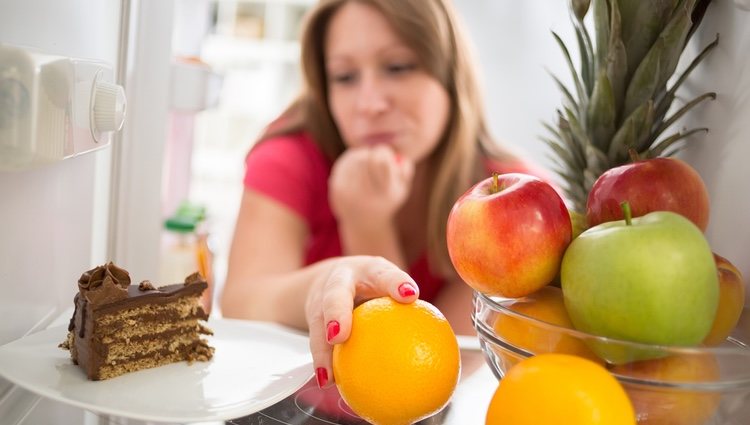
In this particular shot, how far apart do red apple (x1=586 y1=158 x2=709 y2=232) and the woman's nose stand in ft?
2.98

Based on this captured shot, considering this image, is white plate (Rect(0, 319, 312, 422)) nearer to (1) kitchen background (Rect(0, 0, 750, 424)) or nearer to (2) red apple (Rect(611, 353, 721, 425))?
(1) kitchen background (Rect(0, 0, 750, 424))

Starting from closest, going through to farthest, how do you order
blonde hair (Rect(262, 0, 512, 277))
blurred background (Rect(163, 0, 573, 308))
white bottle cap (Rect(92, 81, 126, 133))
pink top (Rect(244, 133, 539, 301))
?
1. white bottle cap (Rect(92, 81, 126, 133))
2. blonde hair (Rect(262, 0, 512, 277))
3. pink top (Rect(244, 133, 539, 301))
4. blurred background (Rect(163, 0, 573, 308))

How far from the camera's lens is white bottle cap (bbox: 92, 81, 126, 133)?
695 mm

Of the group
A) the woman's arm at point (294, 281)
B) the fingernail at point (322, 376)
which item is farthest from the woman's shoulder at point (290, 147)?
the fingernail at point (322, 376)

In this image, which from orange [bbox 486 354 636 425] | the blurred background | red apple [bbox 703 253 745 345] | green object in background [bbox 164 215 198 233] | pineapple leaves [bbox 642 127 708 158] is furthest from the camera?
the blurred background

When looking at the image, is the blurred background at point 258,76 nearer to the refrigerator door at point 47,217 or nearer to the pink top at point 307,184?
the pink top at point 307,184

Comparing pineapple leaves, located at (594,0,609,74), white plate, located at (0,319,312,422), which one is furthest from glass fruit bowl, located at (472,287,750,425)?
pineapple leaves, located at (594,0,609,74)

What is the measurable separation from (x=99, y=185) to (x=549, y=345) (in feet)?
2.30

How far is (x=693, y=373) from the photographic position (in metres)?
0.50

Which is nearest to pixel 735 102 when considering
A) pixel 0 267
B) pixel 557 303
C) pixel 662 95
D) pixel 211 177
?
pixel 662 95

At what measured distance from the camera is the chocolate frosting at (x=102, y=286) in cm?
65

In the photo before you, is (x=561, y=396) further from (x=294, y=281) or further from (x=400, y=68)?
(x=400, y=68)

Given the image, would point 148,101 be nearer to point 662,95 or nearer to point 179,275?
point 179,275

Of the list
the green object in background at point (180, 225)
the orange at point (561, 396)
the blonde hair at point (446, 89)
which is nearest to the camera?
the orange at point (561, 396)
